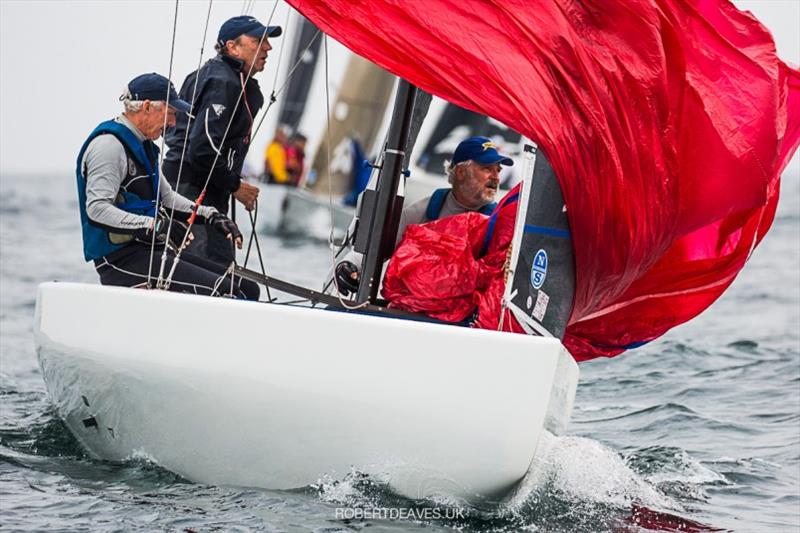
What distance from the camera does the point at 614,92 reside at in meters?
3.38

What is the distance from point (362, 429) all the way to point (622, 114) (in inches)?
46.7

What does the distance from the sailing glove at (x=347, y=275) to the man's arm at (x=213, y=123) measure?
0.54 metres

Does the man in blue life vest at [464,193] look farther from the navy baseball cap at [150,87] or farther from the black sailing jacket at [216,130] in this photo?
the navy baseball cap at [150,87]

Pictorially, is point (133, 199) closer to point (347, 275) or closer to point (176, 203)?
point (176, 203)

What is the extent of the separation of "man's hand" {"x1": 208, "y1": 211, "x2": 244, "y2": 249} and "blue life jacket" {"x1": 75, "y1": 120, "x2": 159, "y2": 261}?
0.21 metres

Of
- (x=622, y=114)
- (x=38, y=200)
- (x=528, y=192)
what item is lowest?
(x=38, y=200)

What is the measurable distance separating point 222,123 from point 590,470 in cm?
168

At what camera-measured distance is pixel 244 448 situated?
3.15 metres

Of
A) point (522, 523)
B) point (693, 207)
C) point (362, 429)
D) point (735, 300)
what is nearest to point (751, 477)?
point (693, 207)

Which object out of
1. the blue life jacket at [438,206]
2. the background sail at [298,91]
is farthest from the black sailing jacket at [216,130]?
the background sail at [298,91]

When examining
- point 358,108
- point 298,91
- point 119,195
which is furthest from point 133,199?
point 298,91

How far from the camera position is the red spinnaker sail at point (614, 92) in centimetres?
334

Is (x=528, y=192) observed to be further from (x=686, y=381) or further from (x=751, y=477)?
(x=686, y=381)

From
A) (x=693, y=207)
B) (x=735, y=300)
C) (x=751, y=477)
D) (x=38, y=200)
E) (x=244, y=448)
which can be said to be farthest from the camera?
(x=38, y=200)
